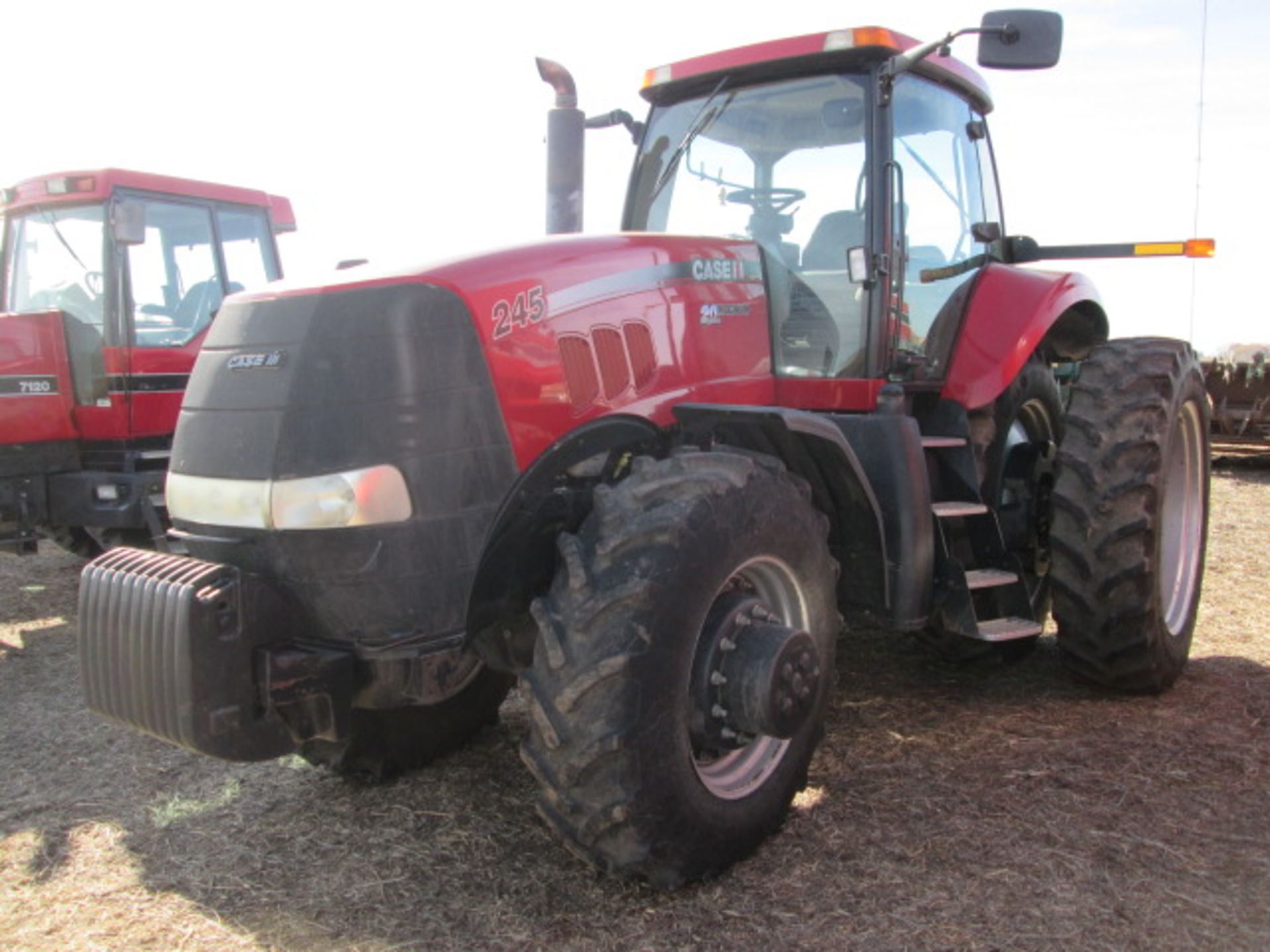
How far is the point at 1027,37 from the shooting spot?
3.47 meters

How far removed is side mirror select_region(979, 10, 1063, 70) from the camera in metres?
3.46

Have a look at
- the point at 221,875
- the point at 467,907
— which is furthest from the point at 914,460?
the point at 221,875

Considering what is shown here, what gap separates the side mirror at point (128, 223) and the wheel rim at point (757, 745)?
5.20 metres

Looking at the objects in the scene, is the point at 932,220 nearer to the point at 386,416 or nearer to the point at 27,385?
the point at 386,416

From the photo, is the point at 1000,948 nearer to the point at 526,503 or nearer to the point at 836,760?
the point at 836,760

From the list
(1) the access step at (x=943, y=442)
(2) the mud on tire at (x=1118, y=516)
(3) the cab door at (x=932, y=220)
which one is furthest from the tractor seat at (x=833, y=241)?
(2) the mud on tire at (x=1118, y=516)

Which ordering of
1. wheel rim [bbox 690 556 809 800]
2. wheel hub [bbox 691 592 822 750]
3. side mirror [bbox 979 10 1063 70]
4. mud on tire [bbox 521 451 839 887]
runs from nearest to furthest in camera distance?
mud on tire [bbox 521 451 839 887]
wheel hub [bbox 691 592 822 750]
wheel rim [bbox 690 556 809 800]
side mirror [bbox 979 10 1063 70]

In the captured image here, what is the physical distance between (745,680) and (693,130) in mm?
2217

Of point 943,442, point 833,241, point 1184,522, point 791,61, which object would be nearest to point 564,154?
point 791,61

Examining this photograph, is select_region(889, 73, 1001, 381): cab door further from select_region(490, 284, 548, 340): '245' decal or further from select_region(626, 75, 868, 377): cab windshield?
select_region(490, 284, 548, 340): '245' decal

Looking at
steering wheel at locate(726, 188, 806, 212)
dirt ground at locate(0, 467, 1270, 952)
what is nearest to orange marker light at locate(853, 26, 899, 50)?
steering wheel at locate(726, 188, 806, 212)

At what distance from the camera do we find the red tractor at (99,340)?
6613mm

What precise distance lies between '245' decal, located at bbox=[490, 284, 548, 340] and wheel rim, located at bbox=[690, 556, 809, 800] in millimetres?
876

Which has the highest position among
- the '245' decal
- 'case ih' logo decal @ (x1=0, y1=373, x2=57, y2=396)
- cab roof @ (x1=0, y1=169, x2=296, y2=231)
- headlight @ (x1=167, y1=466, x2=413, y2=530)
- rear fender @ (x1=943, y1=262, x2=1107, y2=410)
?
cab roof @ (x1=0, y1=169, x2=296, y2=231)
